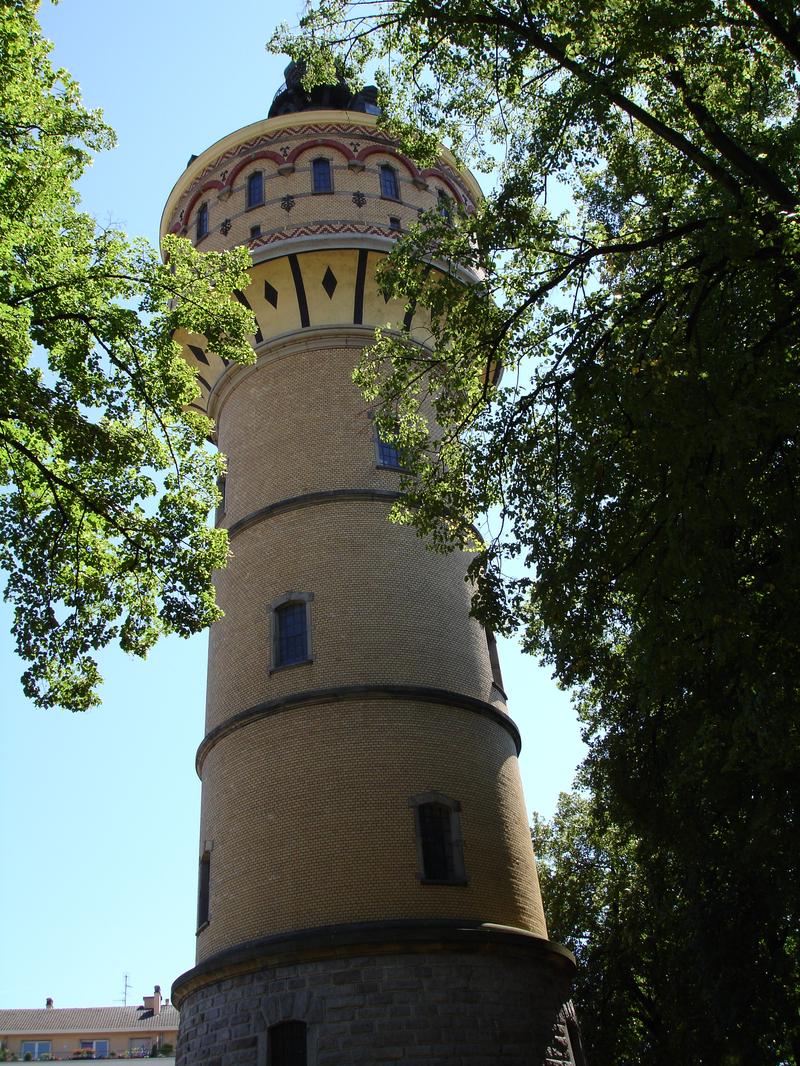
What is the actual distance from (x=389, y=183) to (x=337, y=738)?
1138 centimetres

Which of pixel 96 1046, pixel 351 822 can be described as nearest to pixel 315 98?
pixel 351 822

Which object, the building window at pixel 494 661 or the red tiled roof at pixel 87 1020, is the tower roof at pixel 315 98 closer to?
the building window at pixel 494 661

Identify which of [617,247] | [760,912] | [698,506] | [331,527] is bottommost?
[760,912]

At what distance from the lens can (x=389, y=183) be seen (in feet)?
66.1

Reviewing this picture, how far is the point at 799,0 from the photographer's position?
8727 mm

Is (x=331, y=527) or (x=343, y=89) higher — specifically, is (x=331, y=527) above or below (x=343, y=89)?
below

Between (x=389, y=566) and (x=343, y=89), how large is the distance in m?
12.8

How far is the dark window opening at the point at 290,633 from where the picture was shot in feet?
51.1

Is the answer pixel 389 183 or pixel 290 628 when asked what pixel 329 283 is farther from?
pixel 290 628

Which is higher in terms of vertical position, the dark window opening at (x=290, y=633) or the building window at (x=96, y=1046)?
the building window at (x=96, y=1046)

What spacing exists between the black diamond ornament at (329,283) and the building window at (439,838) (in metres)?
9.17

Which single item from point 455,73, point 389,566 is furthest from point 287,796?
point 455,73

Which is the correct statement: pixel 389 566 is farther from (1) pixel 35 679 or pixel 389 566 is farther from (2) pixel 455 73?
(2) pixel 455 73

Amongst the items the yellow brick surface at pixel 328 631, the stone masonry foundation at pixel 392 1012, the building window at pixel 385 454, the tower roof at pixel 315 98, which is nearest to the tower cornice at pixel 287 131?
the yellow brick surface at pixel 328 631
